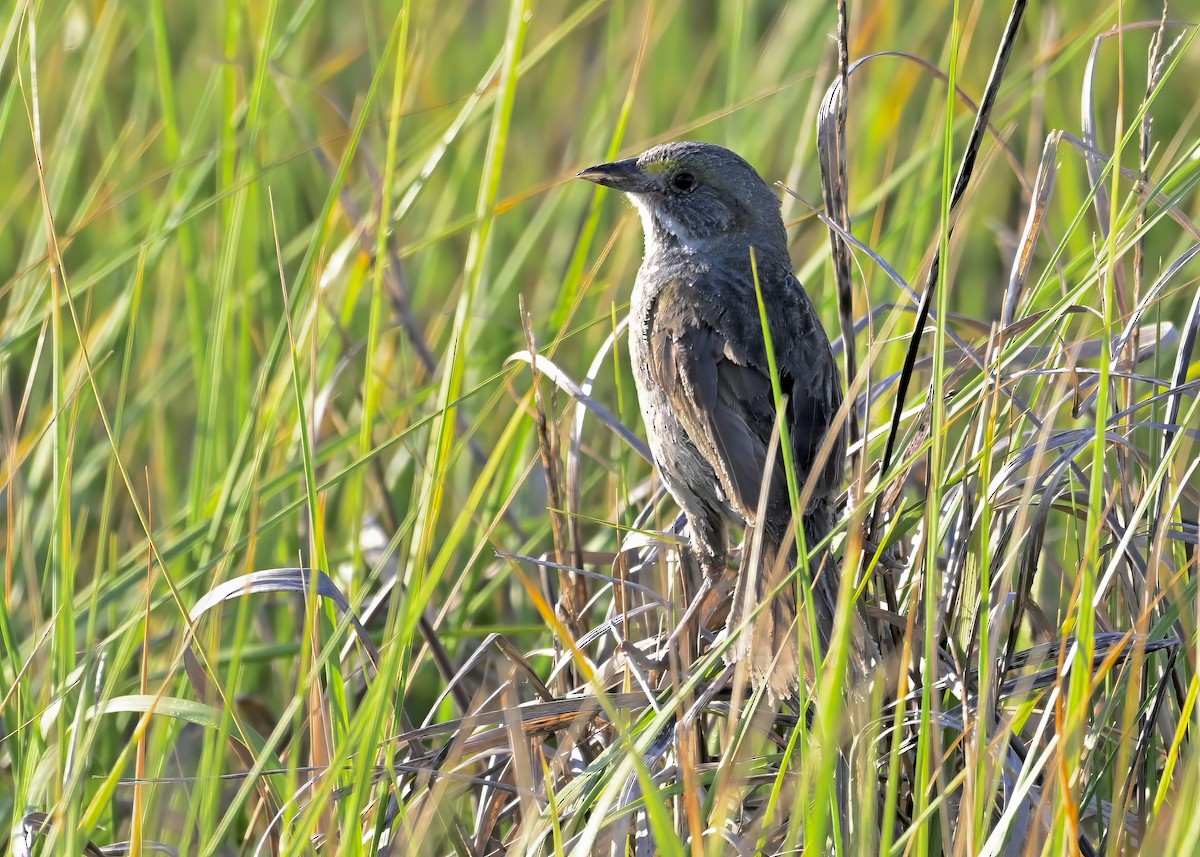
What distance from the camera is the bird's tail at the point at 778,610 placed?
215cm

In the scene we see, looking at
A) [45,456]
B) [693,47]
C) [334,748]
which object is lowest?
[334,748]

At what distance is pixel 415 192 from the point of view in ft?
10.7

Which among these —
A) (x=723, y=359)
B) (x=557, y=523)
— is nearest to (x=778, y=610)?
(x=557, y=523)

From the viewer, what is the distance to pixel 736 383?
3072 millimetres

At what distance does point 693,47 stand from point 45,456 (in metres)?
4.22

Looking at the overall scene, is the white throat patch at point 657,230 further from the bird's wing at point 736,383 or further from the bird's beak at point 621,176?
the bird's wing at point 736,383

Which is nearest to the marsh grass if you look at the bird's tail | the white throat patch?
the bird's tail

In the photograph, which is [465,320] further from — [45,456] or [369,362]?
[45,456]

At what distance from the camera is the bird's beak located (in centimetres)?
338

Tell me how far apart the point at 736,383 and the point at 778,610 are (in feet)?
2.14

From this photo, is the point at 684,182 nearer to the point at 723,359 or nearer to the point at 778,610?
the point at 723,359

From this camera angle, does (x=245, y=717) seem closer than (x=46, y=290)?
No

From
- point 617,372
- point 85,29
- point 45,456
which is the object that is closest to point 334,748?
point 617,372

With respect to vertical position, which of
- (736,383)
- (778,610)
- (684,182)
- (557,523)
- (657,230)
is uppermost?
(684,182)
